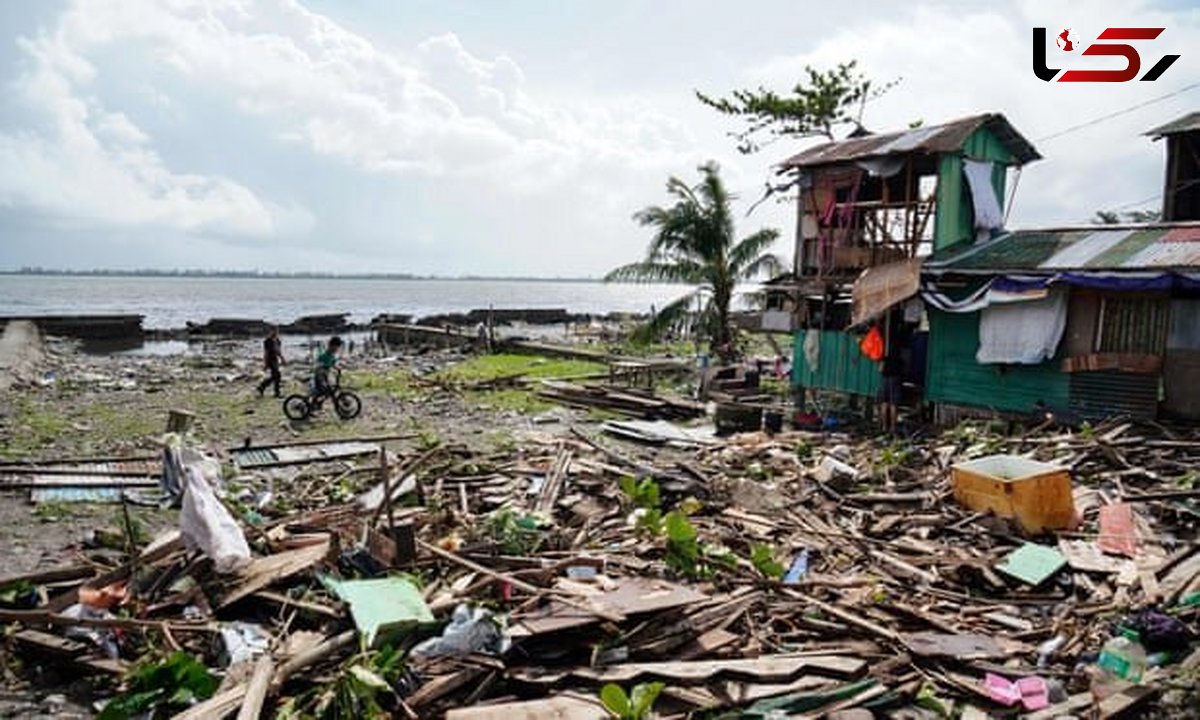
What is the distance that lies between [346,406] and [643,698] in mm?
14212

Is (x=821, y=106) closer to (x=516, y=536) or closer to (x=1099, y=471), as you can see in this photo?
(x=1099, y=471)

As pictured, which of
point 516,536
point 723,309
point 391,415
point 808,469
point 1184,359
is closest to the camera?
point 516,536

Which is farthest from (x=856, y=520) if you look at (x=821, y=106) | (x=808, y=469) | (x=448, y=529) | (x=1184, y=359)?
(x=821, y=106)

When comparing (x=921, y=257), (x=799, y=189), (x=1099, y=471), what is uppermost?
(x=799, y=189)

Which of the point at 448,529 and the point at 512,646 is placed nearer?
the point at 512,646

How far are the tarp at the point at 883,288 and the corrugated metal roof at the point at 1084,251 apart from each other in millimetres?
777

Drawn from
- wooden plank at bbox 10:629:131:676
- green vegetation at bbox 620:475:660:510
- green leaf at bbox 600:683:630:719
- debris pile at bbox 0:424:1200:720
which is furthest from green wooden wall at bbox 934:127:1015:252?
wooden plank at bbox 10:629:131:676

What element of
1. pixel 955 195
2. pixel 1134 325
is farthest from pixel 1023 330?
pixel 955 195

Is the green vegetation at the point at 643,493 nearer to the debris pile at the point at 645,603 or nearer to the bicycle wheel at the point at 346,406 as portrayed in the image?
the debris pile at the point at 645,603

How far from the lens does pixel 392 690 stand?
5.38 m

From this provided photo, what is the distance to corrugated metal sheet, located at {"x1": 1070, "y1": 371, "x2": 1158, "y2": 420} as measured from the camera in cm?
1332

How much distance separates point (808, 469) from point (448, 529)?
5697 millimetres

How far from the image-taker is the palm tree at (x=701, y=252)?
2480cm

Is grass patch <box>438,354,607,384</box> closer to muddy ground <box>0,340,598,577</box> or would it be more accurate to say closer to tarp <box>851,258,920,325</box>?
muddy ground <box>0,340,598,577</box>
